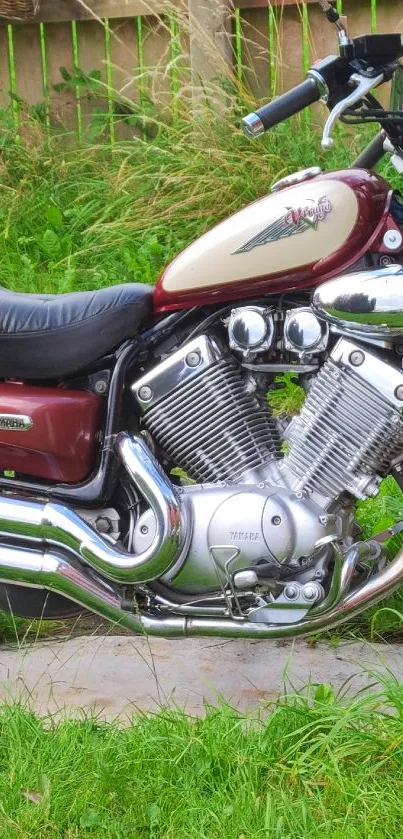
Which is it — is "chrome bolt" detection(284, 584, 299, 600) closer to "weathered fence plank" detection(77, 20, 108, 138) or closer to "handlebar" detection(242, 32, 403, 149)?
"handlebar" detection(242, 32, 403, 149)

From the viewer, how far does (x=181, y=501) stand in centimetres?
296

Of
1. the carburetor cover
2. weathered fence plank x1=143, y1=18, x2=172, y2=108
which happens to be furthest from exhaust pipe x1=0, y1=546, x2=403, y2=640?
weathered fence plank x1=143, y1=18, x2=172, y2=108

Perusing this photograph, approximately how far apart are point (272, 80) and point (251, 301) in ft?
12.2

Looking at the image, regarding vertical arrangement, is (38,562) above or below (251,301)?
below

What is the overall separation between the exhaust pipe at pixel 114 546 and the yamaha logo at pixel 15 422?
186 mm

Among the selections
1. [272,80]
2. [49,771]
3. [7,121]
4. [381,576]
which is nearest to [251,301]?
[381,576]

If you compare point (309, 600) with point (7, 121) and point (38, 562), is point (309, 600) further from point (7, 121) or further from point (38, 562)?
point (7, 121)

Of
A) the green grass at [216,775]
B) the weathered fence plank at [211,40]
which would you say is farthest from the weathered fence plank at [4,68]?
the green grass at [216,775]

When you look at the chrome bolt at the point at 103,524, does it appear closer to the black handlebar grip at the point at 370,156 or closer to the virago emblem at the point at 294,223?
the virago emblem at the point at 294,223

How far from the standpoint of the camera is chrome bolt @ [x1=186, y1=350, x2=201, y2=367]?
293 cm

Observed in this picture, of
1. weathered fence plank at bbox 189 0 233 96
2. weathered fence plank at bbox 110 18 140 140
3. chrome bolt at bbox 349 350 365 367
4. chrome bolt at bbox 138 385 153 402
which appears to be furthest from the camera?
weathered fence plank at bbox 110 18 140 140

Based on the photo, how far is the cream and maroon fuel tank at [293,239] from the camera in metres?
2.77

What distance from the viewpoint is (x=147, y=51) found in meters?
6.81

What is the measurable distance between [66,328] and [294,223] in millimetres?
656
